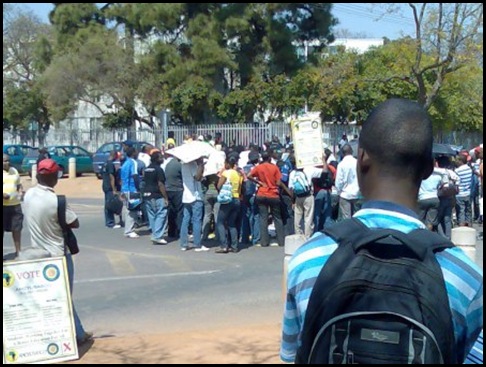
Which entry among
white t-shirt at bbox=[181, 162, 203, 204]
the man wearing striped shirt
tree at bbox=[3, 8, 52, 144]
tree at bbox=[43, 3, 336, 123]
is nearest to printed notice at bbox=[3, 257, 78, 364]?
tree at bbox=[43, 3, 336, 123]

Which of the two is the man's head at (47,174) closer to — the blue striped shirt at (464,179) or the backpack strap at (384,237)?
the backpack strap at (384,237)

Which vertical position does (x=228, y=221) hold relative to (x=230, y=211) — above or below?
below

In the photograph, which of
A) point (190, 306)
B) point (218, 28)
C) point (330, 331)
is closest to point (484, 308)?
point (330, 331)

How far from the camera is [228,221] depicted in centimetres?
1304

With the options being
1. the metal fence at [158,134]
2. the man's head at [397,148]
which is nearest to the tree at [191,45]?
the metal fence at [158,134]

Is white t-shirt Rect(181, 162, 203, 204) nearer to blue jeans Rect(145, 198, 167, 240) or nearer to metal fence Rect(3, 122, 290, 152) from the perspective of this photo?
blue jeans Rect(145, 198, 167, 240)

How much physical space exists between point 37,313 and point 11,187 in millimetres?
6122

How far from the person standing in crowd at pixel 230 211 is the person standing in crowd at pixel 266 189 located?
0.47m

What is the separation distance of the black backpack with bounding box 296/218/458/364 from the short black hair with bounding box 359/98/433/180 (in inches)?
8.4

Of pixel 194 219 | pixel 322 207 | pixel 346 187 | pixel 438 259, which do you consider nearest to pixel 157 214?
pixel 194 219

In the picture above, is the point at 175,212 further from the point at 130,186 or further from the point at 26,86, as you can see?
the point at 26,86

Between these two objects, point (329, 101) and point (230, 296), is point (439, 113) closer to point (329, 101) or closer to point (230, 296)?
point (329, 101)

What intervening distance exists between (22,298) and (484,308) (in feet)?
16.4

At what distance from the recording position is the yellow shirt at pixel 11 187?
12.0 meters
